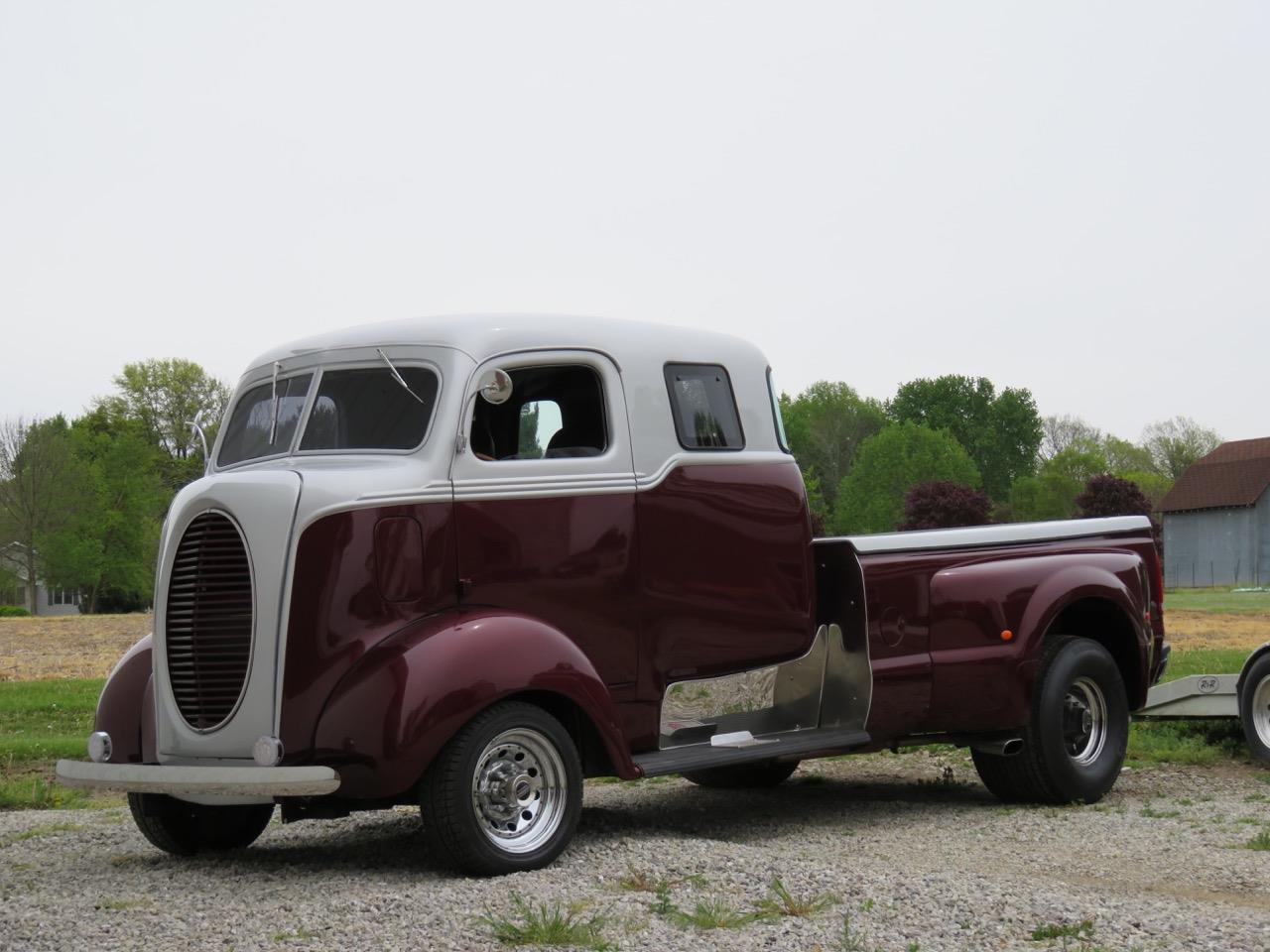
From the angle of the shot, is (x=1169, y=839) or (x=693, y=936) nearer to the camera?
(x=693, y=936)

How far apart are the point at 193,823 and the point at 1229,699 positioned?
24.1ft

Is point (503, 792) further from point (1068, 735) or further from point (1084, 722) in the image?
point (1084, 722)

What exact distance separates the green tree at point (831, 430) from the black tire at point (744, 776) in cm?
9224

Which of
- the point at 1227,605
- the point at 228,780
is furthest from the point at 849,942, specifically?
the point at 1227,605

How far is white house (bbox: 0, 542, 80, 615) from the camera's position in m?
69.5

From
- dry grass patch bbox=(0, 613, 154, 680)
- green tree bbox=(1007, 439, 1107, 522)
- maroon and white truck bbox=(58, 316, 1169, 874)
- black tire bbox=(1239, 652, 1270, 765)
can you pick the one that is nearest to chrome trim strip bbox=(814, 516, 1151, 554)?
maroon and white truck bbox=(58, 316, 1169, 874)

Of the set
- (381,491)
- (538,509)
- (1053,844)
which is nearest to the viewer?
(381,491)

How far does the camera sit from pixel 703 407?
9070 millimetres

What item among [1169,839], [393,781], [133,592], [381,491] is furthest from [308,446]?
[133,592]

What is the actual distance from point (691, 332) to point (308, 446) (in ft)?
7.85

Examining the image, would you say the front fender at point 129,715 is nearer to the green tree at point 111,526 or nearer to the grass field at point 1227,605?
the grass field at point 1227,605

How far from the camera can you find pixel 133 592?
235 feet

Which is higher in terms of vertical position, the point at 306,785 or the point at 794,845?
the point at 306,785

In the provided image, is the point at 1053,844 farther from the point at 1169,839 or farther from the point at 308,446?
the point at 308,446
